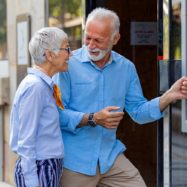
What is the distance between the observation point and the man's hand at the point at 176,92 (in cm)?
414

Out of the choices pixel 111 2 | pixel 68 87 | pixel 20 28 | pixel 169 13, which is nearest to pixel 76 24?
pixel 111 2

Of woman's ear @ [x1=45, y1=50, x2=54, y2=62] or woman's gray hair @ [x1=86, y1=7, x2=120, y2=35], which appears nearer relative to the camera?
woman's ear @ [x1=45, y1=50, x2=54, y2=62]

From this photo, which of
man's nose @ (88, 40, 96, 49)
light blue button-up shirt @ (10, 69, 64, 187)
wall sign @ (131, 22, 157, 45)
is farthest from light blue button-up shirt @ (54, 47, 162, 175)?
wall sign @ (131, 22, 157, 45)

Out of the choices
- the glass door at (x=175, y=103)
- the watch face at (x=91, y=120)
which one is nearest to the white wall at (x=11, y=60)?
the glass door at (x=175, y=103)

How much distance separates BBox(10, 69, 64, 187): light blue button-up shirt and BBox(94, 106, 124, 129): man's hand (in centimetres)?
26

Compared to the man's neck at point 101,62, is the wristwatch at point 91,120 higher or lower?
lower

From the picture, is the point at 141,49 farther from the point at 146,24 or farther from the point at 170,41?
the point at 170,41

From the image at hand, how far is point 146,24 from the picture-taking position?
6.51 meters

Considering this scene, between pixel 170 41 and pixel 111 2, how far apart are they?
1.82m

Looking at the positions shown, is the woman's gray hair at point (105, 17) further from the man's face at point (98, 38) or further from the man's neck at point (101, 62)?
the man's neck at point (101, 62)

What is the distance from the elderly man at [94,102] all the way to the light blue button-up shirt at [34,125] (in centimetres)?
21

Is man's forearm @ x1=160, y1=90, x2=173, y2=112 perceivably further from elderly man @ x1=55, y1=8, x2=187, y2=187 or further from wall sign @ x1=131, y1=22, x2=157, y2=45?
wall sign @ x1=131, y1=22, x2=157, y2=45

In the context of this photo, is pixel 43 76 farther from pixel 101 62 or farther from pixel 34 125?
pixel 101 62

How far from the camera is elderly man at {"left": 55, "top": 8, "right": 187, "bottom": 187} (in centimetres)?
416
